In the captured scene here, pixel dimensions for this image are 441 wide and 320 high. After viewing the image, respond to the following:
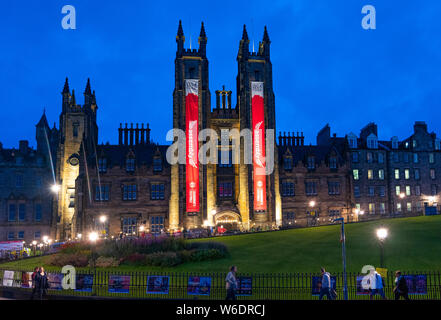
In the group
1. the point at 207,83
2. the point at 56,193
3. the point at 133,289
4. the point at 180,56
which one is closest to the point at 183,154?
the point at 207,83

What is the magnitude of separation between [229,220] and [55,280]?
108ft

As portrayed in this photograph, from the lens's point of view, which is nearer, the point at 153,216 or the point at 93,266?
the point at 93,266

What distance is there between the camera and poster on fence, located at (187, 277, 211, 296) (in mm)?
18203

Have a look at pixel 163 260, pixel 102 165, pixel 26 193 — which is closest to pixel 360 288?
pixel 163 260

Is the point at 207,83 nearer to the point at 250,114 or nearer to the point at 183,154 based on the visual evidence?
the point at 250,114

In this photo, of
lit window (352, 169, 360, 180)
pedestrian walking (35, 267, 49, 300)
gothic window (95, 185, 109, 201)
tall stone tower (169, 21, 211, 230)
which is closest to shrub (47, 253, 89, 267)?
pedestrian walking (35, 267, 49, 300)

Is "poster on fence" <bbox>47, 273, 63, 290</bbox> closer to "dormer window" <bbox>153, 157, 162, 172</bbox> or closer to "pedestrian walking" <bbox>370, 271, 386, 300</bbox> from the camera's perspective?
"pedestrian walking" <bbox>370, 271, 386, 300</bbox>

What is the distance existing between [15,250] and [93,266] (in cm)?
1600

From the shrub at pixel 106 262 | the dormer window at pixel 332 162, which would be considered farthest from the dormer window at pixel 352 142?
the shrub at pixel 106 262

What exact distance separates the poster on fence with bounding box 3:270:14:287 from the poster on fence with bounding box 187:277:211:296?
33.7 feet

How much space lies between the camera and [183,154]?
51.2 m

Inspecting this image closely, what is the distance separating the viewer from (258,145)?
51.7 m

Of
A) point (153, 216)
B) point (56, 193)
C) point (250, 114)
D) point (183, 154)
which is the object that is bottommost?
point (153, 216)
